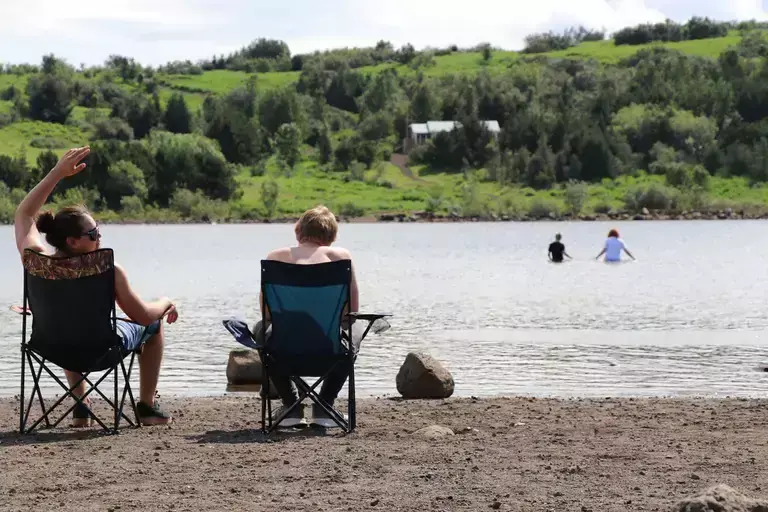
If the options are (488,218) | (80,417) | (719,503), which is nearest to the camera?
(719,503)

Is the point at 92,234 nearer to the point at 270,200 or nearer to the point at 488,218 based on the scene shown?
the point at 270,200

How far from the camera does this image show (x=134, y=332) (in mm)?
8680

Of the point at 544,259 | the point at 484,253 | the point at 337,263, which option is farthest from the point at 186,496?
the point at 484,253

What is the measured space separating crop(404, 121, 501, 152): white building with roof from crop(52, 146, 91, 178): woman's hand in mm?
123584

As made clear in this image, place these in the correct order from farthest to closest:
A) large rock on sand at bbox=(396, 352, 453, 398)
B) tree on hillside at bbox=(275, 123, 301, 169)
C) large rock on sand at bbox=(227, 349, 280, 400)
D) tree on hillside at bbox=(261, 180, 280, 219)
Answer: tree on hillside at bbox=(275, 123, 301, 169) < tree on hillside at bbox=(261, 180, 280, 219) < large rock on sand at bbox=(227, 349, 280, 400) < large rock on sand at bbox=(396, 352, 453, 398)

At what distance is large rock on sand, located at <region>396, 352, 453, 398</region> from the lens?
439 inches

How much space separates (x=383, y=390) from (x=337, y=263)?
4.05m

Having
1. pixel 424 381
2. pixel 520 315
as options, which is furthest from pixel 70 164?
pixel 520 315

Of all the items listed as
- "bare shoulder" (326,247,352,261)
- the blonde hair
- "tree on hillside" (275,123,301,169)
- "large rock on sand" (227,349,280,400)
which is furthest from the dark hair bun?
"tree on hillside" (275,123,301,169)

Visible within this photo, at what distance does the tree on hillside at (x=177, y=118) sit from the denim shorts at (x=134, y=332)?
13963cm

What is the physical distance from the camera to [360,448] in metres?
7.80

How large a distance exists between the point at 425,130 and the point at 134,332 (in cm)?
13114

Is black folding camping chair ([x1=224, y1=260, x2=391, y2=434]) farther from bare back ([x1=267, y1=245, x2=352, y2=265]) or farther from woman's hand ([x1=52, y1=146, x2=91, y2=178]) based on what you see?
woman's hand ([x1=52, y1=146, x2=91, y2=178])

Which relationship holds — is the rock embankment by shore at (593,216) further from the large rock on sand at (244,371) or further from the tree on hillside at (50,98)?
the large rock on sand at (244,371)
